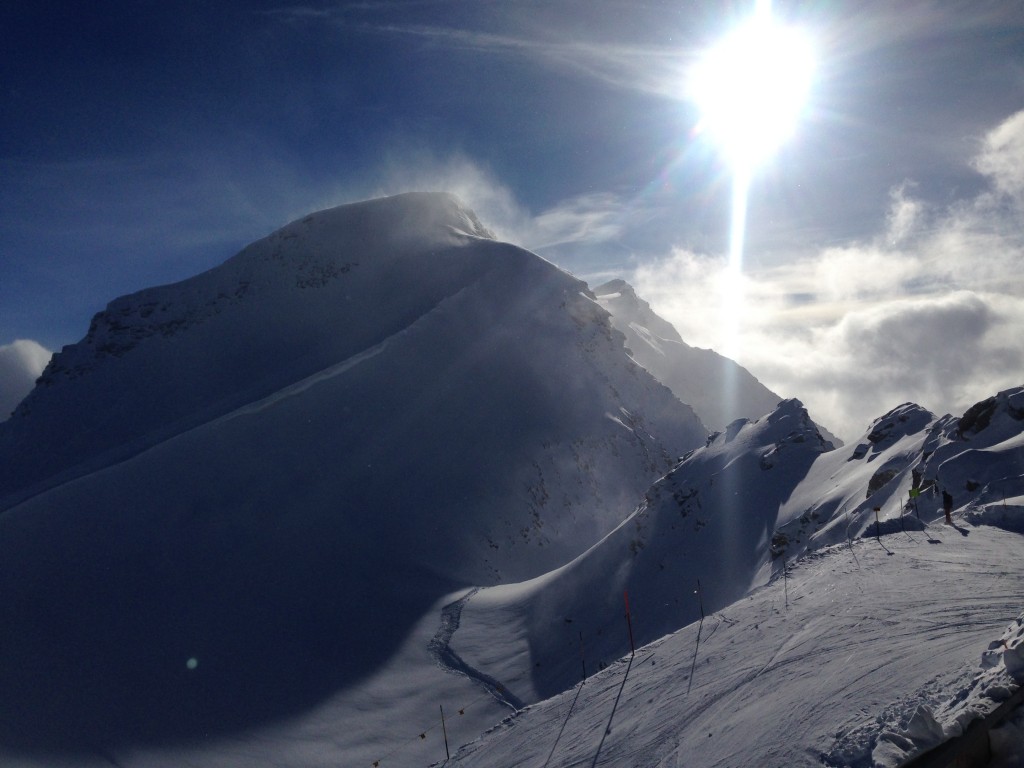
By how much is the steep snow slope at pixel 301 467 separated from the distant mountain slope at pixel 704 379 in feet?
188

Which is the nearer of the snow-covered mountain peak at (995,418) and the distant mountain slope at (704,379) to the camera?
the snow-covered mountain peak at (995,418)

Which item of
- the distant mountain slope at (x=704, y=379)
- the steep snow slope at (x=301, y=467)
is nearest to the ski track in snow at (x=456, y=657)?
the steep snow slope at (x=301, y=467)

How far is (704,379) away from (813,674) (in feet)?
462

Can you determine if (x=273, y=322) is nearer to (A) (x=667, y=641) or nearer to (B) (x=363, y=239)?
(B) (x=363, y=239)

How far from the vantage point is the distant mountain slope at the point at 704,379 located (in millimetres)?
135250

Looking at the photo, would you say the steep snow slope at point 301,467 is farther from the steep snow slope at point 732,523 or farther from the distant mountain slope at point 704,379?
the distant mountain slope at point 704,379

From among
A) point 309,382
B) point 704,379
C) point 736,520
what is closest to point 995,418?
point 736,520

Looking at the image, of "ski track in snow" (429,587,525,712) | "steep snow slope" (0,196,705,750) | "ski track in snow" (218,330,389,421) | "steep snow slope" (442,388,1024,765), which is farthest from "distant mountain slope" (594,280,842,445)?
"ski track in snow" (429,587,525,712)

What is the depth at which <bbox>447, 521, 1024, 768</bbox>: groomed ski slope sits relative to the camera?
7.63 metres

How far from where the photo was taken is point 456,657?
30.7m

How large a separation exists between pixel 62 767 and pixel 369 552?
2083 centimetres

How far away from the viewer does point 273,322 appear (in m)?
80.3

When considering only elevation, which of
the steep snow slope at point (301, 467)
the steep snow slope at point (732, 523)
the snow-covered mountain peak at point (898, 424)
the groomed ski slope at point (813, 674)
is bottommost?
the groomed ski slope at point (813, 674)

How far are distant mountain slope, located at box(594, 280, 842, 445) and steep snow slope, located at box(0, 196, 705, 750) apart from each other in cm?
5731
